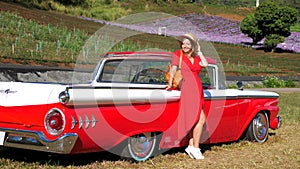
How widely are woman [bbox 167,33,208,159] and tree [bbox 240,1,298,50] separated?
132 ft

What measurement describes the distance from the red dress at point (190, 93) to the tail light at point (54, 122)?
5.78 ft

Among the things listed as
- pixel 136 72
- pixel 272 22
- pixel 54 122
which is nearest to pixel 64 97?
pixel 54 122

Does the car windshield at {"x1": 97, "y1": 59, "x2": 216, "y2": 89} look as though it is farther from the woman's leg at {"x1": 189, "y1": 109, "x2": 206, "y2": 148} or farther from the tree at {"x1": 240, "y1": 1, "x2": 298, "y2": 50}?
the tree at {"x1": 240, "y1": 1, "x2": 298, "y2": 50}

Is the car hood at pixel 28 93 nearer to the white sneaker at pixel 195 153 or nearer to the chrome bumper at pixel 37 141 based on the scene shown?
the chrome bumper at pixel 37 141

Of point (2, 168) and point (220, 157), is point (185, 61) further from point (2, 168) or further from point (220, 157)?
point (2, 168)

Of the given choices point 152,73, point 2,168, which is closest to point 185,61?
point 152,73

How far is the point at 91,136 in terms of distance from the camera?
5.17 meters

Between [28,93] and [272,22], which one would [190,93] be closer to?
[28,93]

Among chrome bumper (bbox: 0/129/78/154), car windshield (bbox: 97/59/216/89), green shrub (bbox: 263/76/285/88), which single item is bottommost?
green shrub (bbox: 263/76/285/88)

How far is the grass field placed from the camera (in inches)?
222

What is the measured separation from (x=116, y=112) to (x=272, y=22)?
43882 millimetres

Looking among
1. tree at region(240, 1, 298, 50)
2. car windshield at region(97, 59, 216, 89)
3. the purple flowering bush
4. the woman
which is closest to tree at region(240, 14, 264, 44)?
tree at region(240, 1, 298, 50)

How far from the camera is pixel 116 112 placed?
5.35m

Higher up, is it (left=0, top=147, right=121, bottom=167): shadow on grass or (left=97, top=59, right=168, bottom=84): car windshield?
(left=97, top=59, right=168, bottom=84): car windshield
